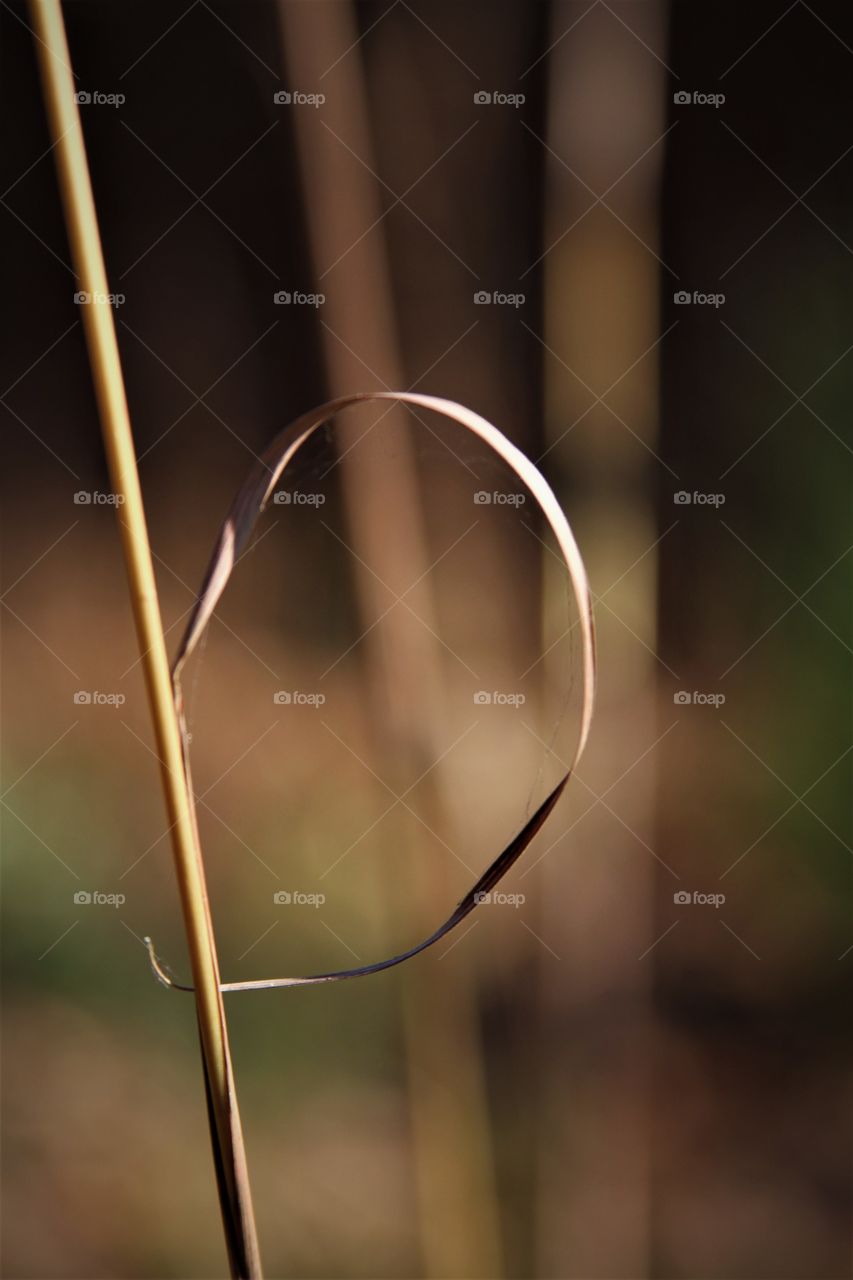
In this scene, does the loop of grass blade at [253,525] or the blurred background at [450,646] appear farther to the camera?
the blurred background at [450,646]

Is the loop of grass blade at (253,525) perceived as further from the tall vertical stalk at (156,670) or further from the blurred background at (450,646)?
the blurred background at (450,646)

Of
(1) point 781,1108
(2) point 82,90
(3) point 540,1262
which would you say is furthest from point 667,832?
(2) point 82,90

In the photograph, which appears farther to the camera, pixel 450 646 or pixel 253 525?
pixel 450 646

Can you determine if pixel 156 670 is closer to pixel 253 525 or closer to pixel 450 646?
pixel 253 525

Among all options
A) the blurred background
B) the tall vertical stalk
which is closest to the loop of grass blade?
the tall vertical stalk

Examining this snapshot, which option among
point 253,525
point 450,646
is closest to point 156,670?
point 253,525

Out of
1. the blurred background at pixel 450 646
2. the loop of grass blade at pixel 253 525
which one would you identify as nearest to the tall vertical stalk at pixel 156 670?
the loop of grass blade at pixel 253 525
